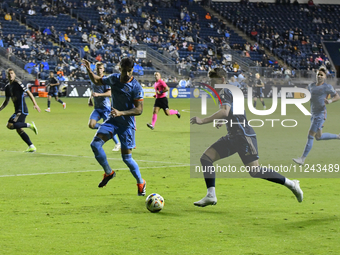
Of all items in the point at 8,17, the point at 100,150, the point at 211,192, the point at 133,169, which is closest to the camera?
the point at 211,192

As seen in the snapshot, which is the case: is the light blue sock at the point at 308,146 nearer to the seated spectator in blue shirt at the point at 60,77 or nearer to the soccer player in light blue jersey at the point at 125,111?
the soccer player in light blue jersey at the point at 125,111

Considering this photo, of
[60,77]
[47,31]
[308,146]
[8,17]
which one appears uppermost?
[308,146]

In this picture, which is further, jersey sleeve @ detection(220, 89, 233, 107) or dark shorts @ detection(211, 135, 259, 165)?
dark shorts @ detection(211, 135, 259, 165)

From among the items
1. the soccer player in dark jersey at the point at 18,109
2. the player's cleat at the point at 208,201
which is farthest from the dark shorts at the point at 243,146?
the soccer player in dark jersey at the point at 18,109

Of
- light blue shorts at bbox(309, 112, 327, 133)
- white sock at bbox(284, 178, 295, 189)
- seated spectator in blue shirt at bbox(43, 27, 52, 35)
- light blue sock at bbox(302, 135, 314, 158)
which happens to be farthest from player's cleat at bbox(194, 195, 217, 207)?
seated spectator in blue shirt at bbox(43, 27, 52, 35)

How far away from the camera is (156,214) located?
7.31 metres

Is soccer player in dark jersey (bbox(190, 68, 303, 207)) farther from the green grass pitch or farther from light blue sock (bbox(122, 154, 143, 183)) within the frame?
light blue sock (bbox(122, 154, 143, 183))

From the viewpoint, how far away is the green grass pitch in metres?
5.74

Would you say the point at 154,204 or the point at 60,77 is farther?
the point at 60,77

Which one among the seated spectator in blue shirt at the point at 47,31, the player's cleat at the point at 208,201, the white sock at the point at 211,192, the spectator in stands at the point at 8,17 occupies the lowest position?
the seated spectator in blue shirt at the point at 47,31

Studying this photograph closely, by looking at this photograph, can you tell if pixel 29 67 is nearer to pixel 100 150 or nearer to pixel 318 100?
pixel 318 100

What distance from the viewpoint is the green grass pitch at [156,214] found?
18.8 feet

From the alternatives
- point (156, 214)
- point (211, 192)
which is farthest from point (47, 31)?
point (156, 214)

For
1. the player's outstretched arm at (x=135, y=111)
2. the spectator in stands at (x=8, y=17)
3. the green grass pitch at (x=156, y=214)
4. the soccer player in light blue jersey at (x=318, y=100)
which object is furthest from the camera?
the spectator in stands at (x=8, y=17)
